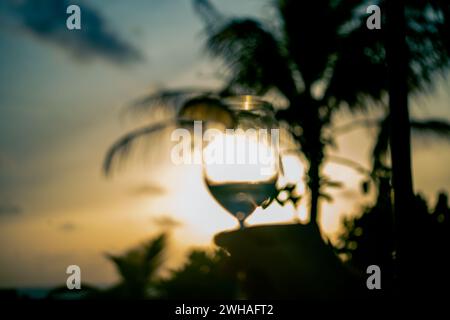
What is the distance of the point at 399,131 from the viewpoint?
1.54m

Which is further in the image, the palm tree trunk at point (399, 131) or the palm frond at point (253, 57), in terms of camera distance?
the palm frond at point (253, 57)

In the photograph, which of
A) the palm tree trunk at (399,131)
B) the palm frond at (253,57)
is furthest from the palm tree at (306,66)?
the palm tree trunk at (399,131)

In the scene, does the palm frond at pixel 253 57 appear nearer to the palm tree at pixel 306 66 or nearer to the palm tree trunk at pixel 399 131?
the palm tree at pixel 306 66

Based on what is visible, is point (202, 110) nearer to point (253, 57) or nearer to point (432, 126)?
point (253, 57)

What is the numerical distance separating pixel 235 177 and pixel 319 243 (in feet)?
0.97

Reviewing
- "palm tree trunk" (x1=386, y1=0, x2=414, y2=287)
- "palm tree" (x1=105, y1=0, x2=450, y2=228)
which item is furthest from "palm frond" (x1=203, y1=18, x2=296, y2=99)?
"palm tree trunk" (x1=386, y1=0, x2=414, y2=287)

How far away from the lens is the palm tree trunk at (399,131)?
5.01ft

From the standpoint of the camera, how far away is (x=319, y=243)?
1197 millimetres

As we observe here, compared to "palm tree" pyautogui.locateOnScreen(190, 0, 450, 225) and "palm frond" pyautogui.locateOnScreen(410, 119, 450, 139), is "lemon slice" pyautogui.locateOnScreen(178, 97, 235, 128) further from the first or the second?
"palm frond" pyautogui.locateOnScreen(410, 119, 450, 139)

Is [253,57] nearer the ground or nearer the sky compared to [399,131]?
nearer the sky

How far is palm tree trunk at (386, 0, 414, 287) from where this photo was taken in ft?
5.01

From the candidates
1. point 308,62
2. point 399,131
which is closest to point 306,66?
point 308,62
